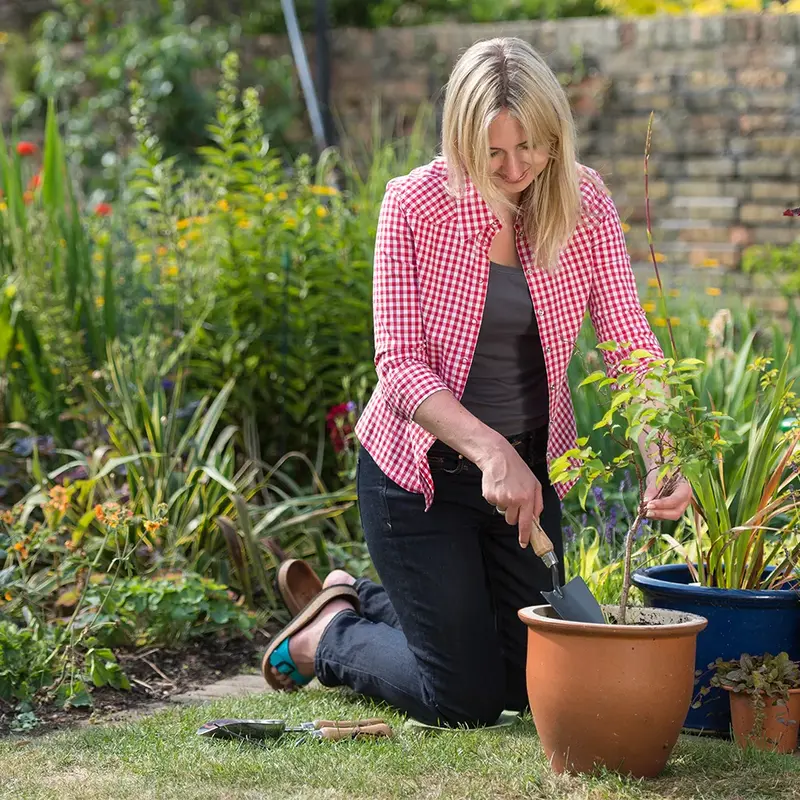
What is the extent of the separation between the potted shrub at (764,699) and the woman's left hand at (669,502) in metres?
0.43

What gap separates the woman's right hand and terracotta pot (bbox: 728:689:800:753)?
0.67 meters

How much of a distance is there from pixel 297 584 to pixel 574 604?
Result: 1.22m

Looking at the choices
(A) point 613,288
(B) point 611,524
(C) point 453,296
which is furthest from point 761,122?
(C) point 453,296

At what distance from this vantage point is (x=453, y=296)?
2881 mm

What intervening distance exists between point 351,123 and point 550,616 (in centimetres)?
668

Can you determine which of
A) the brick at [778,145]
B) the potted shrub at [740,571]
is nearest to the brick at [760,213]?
the brick at [778,145]

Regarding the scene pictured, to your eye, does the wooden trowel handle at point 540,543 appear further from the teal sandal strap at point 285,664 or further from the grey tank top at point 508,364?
the teal sandal strap at point 285,664

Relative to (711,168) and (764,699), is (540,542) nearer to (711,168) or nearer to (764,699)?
(764,699)

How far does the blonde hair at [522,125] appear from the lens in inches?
106

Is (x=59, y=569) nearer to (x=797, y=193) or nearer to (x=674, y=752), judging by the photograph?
(x=674, y=752)

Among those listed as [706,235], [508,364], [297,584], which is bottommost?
[297,584]

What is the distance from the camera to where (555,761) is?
252 cm

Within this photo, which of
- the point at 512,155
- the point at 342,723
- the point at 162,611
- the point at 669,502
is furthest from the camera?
the point at 162,611

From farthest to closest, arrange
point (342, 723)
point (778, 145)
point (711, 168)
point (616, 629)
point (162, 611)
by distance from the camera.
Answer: point (711, 168) < point (778, 145) < point (162, 611) < point (342, 723) < point (616, 629)
